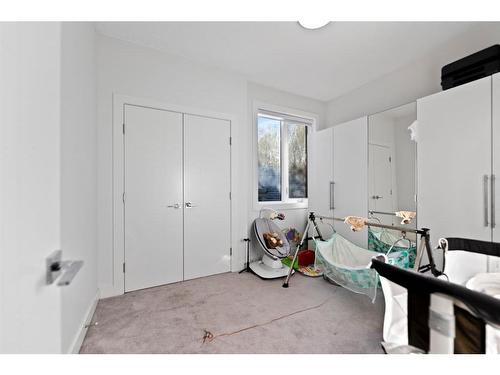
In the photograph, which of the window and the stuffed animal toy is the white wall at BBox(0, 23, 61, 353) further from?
the window

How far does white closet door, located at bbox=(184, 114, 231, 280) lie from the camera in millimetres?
2557

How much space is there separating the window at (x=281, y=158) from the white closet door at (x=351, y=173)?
678 millimetres

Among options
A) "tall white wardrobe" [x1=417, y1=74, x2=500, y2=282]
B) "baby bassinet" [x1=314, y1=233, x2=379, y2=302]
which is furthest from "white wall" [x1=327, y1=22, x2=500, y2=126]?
"baby bassinet" [x1=314, y1=233, x2=379, y2=302]

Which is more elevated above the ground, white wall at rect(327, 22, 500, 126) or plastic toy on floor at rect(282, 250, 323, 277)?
white wall at rect(327, 22, 500, 126)

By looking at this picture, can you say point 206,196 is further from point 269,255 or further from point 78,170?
point 78,170

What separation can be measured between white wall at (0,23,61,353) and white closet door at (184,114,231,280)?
1920 millimetres

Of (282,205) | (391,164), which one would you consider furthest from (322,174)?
(391,164)

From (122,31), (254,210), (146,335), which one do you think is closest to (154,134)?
(122,31)

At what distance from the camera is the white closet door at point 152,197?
2.25 meters

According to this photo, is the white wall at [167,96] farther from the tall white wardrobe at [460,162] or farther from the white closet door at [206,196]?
Answer: the tall white wardrobe at [460,162]

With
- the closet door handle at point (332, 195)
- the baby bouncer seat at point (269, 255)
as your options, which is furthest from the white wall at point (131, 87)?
the closet door handle at point (332, 195)

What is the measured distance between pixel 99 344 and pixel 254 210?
2121 millimetres

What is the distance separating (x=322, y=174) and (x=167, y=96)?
2.40 m
